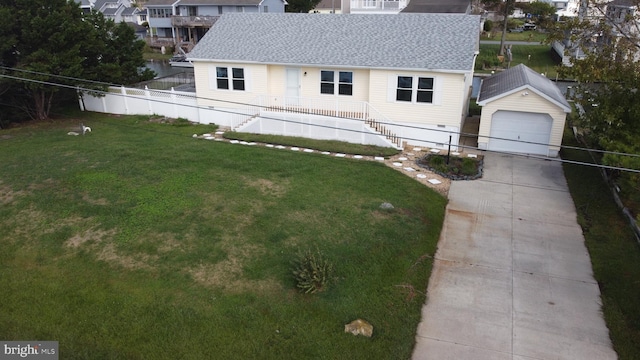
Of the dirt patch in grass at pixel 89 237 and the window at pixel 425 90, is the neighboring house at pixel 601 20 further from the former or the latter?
the dirt patch in grass at pixel 89 237

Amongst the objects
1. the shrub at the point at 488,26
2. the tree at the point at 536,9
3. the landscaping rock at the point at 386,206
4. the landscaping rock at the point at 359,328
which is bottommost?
the landscaping rock at the point at 359,328

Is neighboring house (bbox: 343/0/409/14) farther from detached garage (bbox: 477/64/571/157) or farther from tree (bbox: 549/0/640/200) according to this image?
tree (bbox: 549/0/640/200)

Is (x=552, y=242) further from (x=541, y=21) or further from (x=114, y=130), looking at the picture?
(x=114, y=130)

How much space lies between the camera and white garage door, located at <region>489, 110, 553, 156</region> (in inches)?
752

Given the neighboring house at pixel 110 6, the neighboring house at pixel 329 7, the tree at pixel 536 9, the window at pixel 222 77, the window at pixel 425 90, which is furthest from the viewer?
the neighboring house at pixel 110 6

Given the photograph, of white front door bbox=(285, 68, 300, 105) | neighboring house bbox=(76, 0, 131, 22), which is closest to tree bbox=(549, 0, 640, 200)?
white front door bbox=(285, 68, 300, 105)

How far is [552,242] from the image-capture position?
12.6 meters

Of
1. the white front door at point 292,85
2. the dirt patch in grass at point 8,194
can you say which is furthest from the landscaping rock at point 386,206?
the dirt patch in grass at point 8,194

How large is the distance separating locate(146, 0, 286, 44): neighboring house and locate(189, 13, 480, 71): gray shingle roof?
28302 millimetres

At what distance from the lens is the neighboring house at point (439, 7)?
3891cm

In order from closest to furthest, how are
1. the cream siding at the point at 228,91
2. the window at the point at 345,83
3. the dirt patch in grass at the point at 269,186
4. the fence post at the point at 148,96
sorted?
the dirt patch in grass at the point at 269,186 → the window at the point at 345,83 → the cream siding at the point at 228,91 → the fence post at the point at 148,96

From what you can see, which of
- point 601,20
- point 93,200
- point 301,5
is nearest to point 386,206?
point 93,200

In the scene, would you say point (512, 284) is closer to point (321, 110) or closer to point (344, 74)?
point (321, 110)

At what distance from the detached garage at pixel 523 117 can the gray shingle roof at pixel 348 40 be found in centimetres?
202
